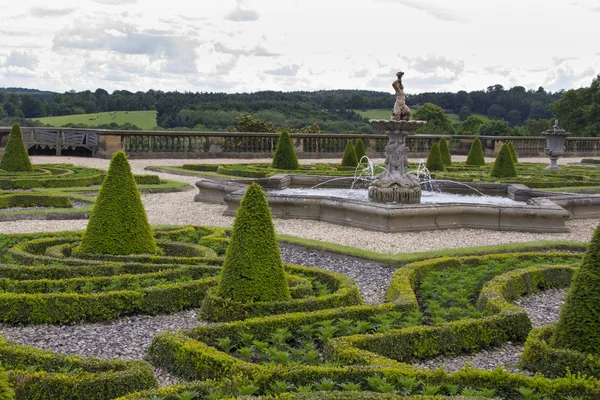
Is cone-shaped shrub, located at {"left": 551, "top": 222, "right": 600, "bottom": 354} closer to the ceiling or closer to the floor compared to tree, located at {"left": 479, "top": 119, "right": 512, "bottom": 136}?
closer to the floor

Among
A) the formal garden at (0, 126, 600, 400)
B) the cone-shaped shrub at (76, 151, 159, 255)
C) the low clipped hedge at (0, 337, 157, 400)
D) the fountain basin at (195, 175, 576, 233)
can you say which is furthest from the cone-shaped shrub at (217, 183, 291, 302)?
the fountain basin at (195, 175, 576, 233)

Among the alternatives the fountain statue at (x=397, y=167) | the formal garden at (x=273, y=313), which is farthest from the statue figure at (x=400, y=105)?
the formal garden at (x=273, y=313)

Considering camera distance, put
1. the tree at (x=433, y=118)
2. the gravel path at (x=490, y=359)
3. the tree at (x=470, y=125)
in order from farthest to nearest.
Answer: the tree at (x=470, y=125), the tree at (x=433, y=118), the gravel path at (x=490, y=359)

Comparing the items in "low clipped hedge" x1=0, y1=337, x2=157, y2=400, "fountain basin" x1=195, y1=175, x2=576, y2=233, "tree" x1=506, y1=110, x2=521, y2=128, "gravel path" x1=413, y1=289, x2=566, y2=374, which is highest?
"tree" x1=506, y1=110, x2=521, y2=128

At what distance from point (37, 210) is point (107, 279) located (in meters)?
7.73

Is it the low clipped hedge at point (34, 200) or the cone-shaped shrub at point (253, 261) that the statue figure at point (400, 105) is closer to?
the low clipped hedge at point (34, 200)

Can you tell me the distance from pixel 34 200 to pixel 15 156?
21.8 feet

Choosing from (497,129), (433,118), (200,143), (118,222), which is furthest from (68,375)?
(433,118)

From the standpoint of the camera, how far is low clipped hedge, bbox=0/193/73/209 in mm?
17367

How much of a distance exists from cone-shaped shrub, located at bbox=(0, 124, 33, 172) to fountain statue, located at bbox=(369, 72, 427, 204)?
39.9ft

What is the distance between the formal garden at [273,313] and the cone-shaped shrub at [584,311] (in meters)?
0.01

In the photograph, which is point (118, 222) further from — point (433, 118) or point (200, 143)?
point (433, 118)

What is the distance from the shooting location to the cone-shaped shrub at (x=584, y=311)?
6477 mm

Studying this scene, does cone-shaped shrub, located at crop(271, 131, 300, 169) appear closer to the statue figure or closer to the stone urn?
the statue figure
